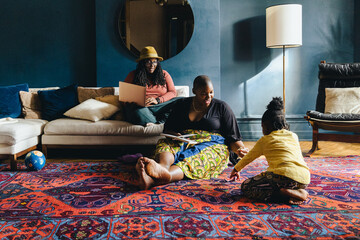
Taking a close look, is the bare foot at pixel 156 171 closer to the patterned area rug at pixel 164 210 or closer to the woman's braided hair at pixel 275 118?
the patterned area rug at pixel 164 210

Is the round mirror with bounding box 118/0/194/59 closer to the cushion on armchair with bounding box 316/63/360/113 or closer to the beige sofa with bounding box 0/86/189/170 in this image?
the beige sofa with bounding box 0/86/189/170

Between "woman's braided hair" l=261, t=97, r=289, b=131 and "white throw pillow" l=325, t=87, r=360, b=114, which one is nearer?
"woman's braided hair" l=261, t=97, r=289, b=131

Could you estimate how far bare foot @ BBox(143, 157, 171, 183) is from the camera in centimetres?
175

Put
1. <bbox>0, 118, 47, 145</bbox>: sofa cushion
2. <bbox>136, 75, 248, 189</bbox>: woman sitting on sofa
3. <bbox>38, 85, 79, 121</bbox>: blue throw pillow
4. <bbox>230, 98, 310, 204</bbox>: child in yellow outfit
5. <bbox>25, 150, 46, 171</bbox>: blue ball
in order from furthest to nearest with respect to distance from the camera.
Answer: <bbox>38, 85, 79, 121</bbox>: blue throw pillow, <bbox>0, 118, 47, 145</bbox>: sofa cushion, <bbox>25, 150, 46, 171</bbox>: blue ball, <bbox>136, 75, 248, 189</bbox>: woman sitting on sofa, <bbox>230, 98, 310, 204</bbox>: child in yellow outfit

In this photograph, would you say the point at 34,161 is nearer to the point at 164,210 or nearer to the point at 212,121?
the point at 164,210

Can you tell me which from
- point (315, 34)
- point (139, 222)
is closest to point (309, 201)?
point (139, 222)

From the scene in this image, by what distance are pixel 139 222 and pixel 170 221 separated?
156mm

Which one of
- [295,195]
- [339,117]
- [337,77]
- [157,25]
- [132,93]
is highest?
[157,25]

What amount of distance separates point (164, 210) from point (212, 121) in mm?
880

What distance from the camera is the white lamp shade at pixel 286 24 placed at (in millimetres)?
3627

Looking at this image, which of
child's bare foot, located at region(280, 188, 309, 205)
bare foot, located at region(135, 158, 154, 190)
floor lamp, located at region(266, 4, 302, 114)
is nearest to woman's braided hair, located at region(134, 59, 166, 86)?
bare foot, located at region(135, 158, 154, 190)

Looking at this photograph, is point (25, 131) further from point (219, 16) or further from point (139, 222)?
point (219, 16)

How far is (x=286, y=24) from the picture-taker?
365cm

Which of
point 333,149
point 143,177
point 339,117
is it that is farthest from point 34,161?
→ point 333,149
